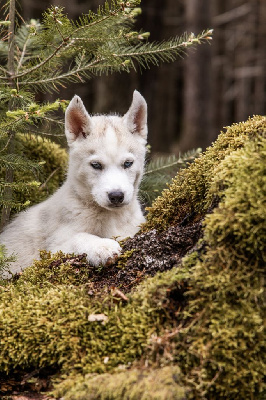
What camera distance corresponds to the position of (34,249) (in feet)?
15.7

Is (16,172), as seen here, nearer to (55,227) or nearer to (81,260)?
(55,227)

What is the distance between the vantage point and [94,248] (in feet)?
12.2

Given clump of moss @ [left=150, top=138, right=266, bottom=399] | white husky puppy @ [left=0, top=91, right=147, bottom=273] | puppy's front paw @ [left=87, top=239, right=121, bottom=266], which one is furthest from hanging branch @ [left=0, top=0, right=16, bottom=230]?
clump of moss @ [left=150, top=138, right=266, bottom=399]

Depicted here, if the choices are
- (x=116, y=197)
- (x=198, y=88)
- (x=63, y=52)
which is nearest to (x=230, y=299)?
(x=116, y=197)

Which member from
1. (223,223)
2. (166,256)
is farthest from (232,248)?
(166,256)

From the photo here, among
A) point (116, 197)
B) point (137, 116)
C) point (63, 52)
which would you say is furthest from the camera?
point (137, 116)

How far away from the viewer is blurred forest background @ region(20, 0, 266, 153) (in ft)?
60.9

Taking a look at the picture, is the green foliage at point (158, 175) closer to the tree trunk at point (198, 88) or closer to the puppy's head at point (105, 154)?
the puppy's head at point (105, 154)

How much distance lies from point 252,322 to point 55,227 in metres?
2.63

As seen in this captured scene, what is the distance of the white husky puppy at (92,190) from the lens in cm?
438

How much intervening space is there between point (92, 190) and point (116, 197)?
0.34 m

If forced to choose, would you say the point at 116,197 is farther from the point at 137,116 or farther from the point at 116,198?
the point at 137,116

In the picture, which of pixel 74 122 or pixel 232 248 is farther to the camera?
pixel 74 122

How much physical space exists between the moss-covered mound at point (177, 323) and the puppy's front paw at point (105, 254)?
0.40 meters
